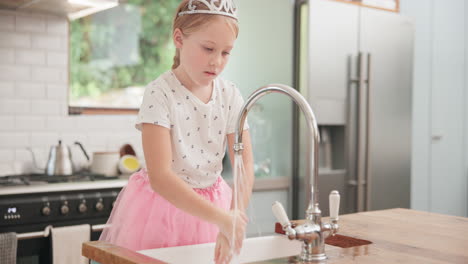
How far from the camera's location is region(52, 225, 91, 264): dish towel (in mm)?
2814

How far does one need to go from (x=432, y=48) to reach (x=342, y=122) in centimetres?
128

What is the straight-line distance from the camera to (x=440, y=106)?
183 inches

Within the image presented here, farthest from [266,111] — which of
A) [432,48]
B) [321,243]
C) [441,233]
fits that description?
[321,243]

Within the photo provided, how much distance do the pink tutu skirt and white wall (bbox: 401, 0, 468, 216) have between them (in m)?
3.16

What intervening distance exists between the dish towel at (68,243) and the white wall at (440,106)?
8.69ft

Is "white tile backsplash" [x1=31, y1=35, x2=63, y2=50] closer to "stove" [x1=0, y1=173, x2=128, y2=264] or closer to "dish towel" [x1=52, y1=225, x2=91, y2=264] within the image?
"stove" [x1=0, y1=173, x2=128, y2=264]

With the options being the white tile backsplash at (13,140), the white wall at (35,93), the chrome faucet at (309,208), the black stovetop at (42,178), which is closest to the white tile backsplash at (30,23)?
the white wall at (35,93)

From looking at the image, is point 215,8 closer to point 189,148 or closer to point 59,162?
point 189,148

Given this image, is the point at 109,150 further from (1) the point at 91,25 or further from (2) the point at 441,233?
(2) the point at 441,233

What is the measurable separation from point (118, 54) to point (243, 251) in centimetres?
274

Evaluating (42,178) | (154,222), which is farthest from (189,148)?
(42,178)

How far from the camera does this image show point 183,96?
159cm

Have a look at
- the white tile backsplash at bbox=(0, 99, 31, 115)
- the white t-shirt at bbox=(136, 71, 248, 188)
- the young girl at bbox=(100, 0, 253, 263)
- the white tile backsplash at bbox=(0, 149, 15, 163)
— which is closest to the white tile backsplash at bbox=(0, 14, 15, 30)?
the white tile backsplash at bbox=(0, 99, 31, 115)

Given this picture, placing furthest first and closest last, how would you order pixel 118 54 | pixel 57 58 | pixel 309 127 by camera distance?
pixel 118 54 → pixel 57 58 → pixel 309 127
